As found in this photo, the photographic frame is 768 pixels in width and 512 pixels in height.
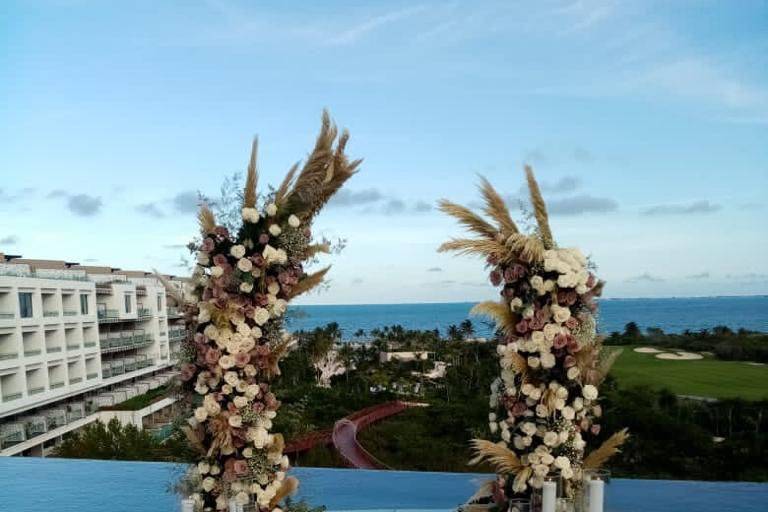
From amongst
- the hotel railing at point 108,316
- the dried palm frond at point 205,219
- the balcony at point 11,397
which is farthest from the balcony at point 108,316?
the dried palm frond at point 205,219

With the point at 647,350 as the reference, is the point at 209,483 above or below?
above

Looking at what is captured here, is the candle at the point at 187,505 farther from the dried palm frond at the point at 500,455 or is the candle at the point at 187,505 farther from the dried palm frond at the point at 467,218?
the dried palm frond at the point at 467,218

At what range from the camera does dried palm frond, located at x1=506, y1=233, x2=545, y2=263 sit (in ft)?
8.41

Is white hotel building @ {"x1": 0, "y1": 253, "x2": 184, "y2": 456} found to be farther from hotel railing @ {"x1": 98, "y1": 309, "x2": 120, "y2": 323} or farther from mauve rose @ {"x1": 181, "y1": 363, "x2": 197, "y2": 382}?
mauve rose @ {"x1": 181, "y1": 363, "x2": 197, "y2": 382}

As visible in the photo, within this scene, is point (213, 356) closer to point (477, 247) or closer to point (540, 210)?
point (477, 247)

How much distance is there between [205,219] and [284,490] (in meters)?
1.18

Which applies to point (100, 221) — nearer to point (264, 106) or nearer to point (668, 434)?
point (264, 106)

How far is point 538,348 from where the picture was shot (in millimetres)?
2521

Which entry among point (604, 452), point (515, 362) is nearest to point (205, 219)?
point (515, 362)

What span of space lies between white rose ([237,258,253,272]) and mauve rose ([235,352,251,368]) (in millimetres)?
331

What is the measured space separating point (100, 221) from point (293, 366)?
32.7 feet

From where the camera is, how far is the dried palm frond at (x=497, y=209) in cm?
266

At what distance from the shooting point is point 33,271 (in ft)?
64.9

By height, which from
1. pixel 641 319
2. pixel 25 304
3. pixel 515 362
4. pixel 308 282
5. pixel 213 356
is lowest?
pixel 641 319
